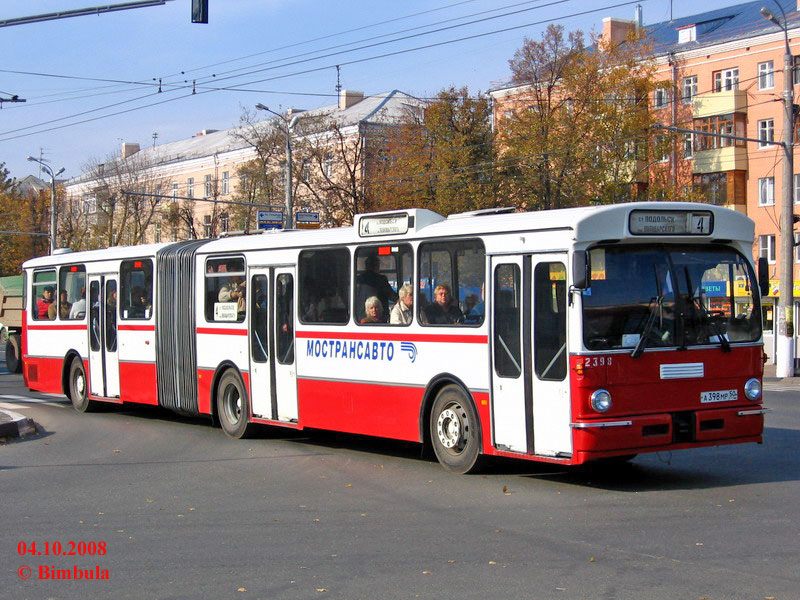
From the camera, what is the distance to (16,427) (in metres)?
15.8

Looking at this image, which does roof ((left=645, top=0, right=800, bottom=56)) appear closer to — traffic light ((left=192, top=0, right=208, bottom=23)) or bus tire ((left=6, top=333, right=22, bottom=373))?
bus tire ((left=6, top=333, right=22, bottom=373))

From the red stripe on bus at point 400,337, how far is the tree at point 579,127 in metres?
33.7

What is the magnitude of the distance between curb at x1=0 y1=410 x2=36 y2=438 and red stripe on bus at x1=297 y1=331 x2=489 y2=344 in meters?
4.61

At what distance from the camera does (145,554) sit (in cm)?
→ 782

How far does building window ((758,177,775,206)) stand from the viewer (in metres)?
52.1

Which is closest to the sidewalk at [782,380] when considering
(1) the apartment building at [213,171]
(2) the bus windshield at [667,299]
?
(2) the bus windshield at [667,299]

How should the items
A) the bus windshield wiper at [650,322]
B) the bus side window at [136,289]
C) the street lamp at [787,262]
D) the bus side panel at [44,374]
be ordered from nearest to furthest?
the bus windshield wiper at [650,322]
the bus side window at [136,289]
the bus side panel at [44,374]
the street lamp at [787,262]

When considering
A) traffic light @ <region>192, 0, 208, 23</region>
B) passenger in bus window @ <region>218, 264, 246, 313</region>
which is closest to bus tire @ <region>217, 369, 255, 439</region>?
passenger in bus window @ <region>218, 264, 246, 313</region>

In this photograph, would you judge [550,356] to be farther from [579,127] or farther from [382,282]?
[579,127]

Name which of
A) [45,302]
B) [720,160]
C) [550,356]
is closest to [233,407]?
[550,356]

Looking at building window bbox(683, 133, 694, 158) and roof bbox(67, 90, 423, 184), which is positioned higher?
roof bbox(67, 90, 423, 184)

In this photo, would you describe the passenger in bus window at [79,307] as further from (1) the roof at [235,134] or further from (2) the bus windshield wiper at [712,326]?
(1) the roof at [235,134]

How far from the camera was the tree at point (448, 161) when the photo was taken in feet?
161

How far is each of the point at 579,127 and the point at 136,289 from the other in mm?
32774
